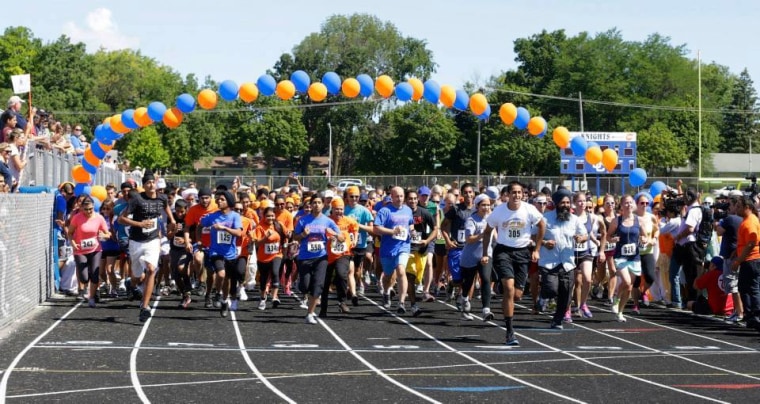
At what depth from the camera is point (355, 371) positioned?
1078 cm

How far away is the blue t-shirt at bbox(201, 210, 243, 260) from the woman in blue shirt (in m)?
0.92

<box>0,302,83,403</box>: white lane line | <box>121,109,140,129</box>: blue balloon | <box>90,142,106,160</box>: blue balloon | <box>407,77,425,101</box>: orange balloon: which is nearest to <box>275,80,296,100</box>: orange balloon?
<box>407,77,425,101</box>: orange balloon

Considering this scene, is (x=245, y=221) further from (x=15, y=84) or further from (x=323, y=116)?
(x=323, y=116)

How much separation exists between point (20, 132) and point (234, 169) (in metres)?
106

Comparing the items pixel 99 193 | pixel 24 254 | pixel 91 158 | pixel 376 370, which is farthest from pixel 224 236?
pixel 91 158

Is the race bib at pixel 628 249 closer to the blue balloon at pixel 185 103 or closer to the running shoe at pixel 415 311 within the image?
the running shoe at pixel 415 311

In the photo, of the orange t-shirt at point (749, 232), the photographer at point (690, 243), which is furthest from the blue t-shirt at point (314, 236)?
the photographer at point (690, 243)

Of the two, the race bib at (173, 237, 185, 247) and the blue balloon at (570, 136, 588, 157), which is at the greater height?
the blue balloon at (570, 136, 588, 157)

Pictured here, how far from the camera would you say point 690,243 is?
17922 millimetres

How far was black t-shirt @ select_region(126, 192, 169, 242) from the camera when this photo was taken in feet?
49.4

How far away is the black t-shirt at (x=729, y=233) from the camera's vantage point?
1536 centimetres

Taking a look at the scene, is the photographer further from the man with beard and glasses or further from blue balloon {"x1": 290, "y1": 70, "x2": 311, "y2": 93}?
blue balloon {"x1": 290, "y1": 70, "x2": 311, "y2": 93}

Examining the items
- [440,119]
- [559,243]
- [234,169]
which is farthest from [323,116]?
[559,243]

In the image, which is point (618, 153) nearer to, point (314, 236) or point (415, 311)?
point (415, 311)
